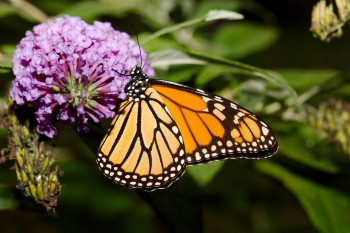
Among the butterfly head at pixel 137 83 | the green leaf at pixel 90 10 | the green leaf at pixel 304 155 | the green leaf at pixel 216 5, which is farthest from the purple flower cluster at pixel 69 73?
the green leaf at pixel 216 5

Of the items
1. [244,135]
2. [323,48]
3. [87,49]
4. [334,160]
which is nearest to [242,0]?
[323,48]

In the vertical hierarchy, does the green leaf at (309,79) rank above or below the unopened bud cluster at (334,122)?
above

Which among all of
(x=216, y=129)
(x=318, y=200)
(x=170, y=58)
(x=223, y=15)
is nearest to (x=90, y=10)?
(x=170, y=58)

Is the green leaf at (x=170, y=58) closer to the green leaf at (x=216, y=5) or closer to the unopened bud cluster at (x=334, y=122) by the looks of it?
the unopened bud cluster at (x=334, y=122)

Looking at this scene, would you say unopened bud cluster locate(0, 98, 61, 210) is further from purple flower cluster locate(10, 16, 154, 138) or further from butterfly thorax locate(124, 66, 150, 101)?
butterfly thorax locate(124, 66, 150, 101)

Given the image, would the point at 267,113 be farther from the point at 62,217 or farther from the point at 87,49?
the point at 62,217

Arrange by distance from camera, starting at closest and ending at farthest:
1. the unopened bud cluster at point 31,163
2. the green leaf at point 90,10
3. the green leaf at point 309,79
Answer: the unopened bud cluster at point 31,163
the green leaf at point 90,10
the green leaf at point 309,79
